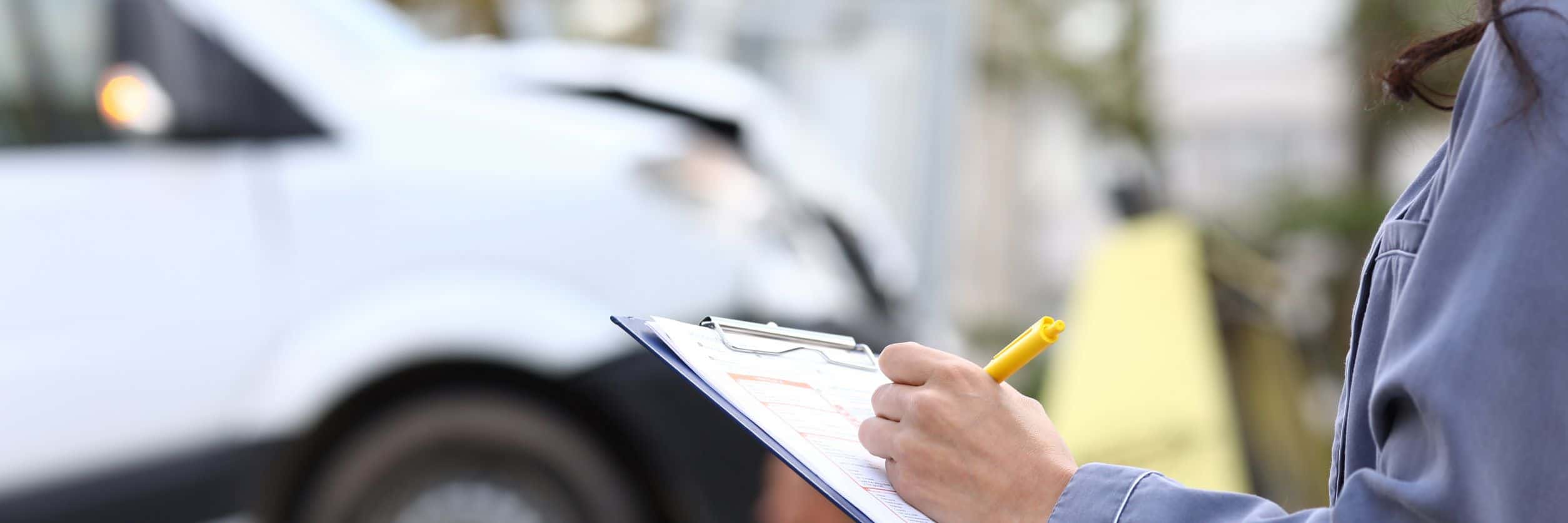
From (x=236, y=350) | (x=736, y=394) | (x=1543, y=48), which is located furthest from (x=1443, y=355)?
(x=236, y=350)

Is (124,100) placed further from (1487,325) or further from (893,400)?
(1487,325)

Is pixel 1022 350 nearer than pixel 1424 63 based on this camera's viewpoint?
No

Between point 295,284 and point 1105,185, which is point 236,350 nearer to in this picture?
point 295,284

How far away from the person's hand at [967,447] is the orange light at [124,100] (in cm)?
252

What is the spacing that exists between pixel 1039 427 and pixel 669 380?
228cm

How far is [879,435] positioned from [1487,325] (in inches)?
16.9

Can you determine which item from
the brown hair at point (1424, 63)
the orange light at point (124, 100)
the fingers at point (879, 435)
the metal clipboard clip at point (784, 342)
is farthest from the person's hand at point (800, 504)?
the orange light at point (124, 100)

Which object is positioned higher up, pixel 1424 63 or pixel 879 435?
pixel 1424 63

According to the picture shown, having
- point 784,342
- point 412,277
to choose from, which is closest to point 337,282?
point 412,277

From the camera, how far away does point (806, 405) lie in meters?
1.09

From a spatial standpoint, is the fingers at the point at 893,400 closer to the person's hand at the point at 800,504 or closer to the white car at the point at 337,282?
the person's hand at the point at 800,504

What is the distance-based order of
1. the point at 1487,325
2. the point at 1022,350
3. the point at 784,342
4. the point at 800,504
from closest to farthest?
1. the point at 1487,325
2. the point at 1022,350
3. the point at 784,342
4. the point at 800,504

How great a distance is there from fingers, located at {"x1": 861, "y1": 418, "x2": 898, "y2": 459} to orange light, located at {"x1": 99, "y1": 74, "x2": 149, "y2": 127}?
8.17 ft

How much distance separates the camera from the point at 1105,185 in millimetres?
4395
